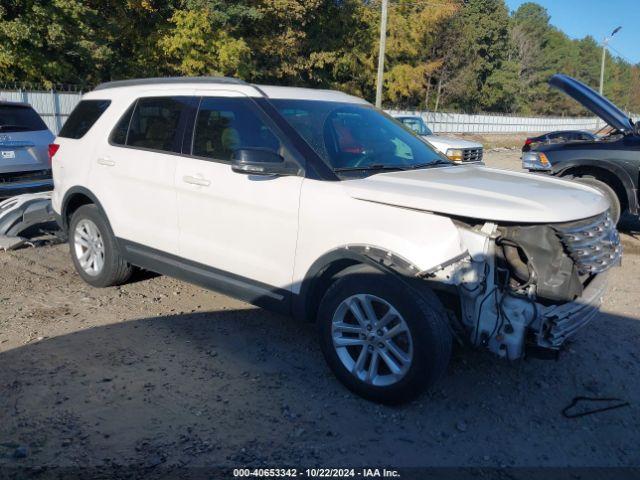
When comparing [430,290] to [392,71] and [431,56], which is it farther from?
[431,56]

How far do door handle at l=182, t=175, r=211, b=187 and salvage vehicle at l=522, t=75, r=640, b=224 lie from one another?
497cm

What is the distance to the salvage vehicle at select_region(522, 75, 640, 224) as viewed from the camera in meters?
7.78

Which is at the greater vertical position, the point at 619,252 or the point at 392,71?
the point at 392,71

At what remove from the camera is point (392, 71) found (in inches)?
1599

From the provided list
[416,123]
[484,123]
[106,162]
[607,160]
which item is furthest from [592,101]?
[484,123]

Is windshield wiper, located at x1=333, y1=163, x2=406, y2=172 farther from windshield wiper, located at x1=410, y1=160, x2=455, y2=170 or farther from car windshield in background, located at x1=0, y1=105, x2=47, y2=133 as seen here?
car windshield in background, located at x1=0, y1=105, x2=47, y2=133

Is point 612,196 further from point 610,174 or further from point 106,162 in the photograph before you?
point 106,162

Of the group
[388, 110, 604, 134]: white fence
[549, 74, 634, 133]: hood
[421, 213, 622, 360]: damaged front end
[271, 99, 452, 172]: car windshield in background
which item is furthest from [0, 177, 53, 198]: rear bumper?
[388, 110, 604, 134]: white fence

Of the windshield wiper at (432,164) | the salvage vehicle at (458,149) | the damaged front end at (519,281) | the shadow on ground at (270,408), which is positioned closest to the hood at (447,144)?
the salvage vehicle at (458,149)

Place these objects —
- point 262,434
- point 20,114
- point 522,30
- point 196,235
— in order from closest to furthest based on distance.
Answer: point 262,434 < point 196,235 < point 20,114 < point 522,30

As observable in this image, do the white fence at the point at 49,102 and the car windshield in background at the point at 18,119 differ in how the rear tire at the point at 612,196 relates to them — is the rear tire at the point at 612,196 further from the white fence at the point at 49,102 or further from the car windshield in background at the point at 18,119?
the white fence at the point at 49,102

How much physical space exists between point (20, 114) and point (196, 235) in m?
5.23

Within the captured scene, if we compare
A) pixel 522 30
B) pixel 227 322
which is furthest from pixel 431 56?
pixel 227 322

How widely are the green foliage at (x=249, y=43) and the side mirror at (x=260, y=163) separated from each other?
19522mm
